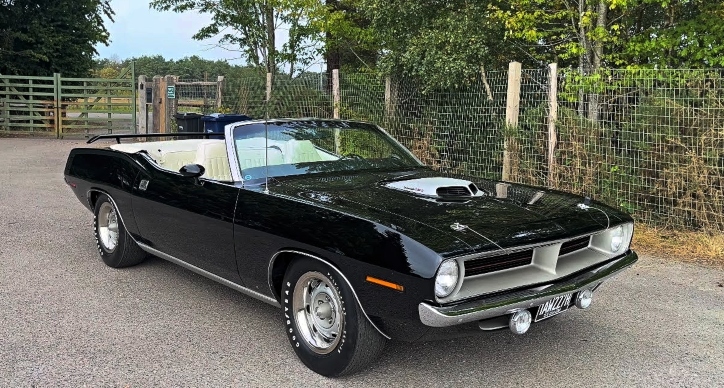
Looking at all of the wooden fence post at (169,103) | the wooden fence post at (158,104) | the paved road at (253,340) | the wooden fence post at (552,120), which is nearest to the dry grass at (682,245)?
the paved road at (253,340)

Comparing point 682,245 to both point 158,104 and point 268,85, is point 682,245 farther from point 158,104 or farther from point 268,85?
point 158,104

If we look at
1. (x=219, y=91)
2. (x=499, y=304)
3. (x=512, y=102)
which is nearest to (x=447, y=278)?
(x=499, y=304)

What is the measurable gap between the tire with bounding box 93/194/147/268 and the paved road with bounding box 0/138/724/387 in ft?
0.40

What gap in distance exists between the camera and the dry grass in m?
6.18

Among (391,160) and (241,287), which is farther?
(391,160)

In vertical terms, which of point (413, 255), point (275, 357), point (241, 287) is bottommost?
point (275, 357)

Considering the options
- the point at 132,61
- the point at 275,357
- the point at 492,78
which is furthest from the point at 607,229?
the point at 132,61

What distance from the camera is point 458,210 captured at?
352cm

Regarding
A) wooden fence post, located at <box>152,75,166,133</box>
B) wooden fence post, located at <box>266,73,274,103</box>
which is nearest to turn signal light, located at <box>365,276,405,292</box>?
wooden fence post, located at <box>266,73,274,103</box>

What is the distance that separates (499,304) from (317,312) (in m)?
1.05

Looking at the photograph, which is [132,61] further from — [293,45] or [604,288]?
[604,288]

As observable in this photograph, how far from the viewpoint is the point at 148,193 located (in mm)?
4848

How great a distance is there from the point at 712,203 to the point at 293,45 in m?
13.0

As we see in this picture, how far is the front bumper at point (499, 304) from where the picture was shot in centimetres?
294
